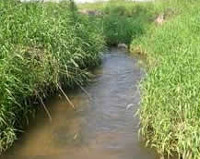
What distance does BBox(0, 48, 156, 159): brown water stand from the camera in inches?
263

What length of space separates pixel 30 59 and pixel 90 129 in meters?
1.70

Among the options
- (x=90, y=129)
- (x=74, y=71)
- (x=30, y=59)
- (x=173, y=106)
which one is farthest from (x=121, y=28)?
(x=173, y=106)

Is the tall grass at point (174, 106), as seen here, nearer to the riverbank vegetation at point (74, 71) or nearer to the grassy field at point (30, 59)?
the riverbank vegetation at point (74, 71)

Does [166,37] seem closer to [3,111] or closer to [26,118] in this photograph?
[26,118]

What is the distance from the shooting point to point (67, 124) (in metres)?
8.01

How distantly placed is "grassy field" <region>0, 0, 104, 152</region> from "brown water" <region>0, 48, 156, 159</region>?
28 cm

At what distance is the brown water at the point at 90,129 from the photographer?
6.68m

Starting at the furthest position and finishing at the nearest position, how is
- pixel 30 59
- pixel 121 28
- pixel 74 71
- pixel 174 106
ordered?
pixel 121 28 < pixel 74 71 < pixel 30 59 < pixel 174 106

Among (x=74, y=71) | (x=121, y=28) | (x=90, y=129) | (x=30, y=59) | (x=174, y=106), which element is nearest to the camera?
(x=174, y=106)

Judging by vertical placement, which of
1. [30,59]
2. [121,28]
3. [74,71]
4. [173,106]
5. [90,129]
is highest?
[30,59]

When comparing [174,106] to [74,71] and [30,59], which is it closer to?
[30,59]

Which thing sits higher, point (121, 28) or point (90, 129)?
point (121, 28)

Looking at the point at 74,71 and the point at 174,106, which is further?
the point at 74,71

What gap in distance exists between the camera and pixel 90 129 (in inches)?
303
